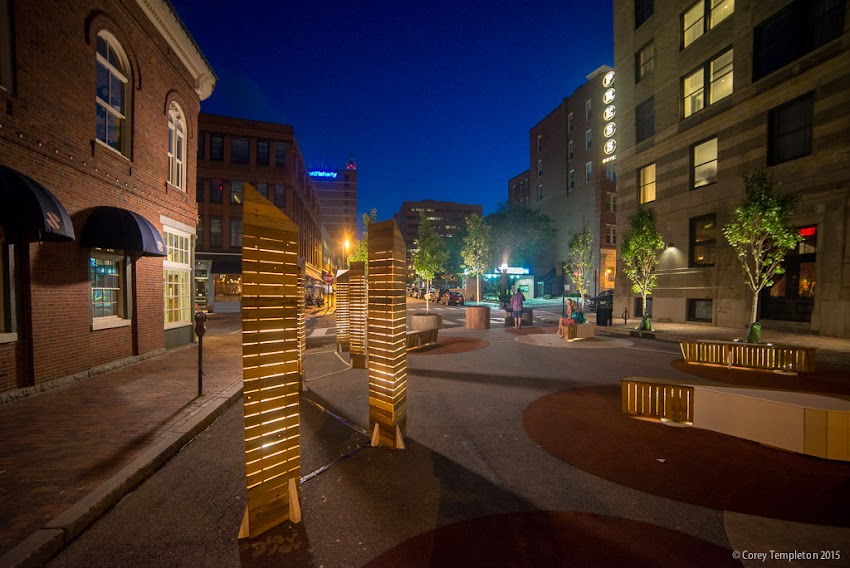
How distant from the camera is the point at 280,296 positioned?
3234mm

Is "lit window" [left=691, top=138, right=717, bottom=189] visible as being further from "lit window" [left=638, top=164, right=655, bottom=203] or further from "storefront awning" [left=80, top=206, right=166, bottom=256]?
"storefront awning" [left=80, top=206, right=166, bottom=256]

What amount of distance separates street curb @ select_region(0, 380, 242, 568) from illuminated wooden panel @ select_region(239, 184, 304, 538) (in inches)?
57.2

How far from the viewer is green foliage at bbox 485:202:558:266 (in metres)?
45.7

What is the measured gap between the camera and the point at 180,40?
11.2 m

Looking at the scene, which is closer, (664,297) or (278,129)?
(664,297)

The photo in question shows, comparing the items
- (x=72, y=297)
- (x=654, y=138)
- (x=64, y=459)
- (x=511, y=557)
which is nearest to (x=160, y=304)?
(x=72, y=297)

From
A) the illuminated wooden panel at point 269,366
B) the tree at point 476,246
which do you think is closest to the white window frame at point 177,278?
the illuminated wooden panel at point 269,366

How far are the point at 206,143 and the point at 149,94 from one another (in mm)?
28153

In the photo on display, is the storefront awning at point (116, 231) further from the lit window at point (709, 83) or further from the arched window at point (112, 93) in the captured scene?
the lit window at point (709, 83)

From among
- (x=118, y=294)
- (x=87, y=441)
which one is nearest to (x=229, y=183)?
(x=118, y=294)

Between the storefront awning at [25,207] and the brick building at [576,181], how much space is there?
35.8 m

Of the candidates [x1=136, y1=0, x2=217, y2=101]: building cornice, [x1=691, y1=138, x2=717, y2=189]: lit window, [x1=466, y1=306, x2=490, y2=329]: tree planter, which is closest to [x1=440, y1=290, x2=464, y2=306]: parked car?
[x1=466, y1=306, x2=490, y2=329]: tree planter

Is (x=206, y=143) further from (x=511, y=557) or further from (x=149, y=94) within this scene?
(x=511, y=557)

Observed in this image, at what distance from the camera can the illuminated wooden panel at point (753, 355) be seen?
8445 mm
